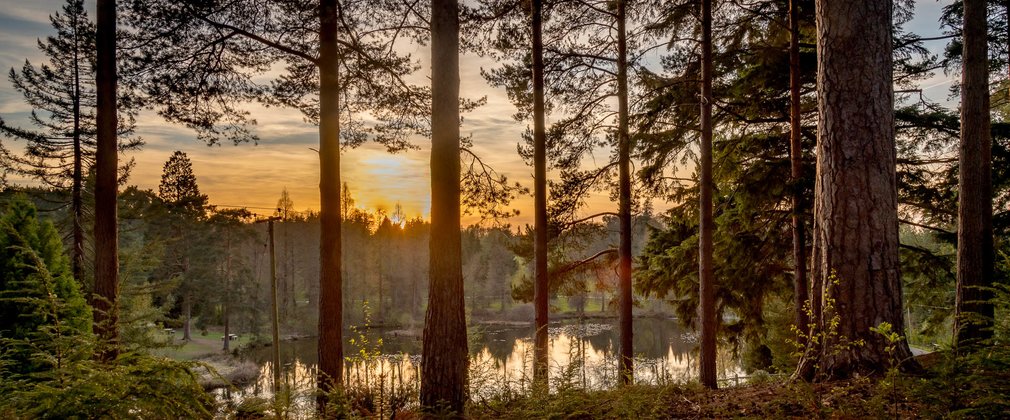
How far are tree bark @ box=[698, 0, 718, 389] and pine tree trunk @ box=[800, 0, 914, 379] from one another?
373cm

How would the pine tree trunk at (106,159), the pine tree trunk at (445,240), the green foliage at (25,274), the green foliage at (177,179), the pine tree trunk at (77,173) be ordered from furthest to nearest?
the green foliage at (177,179) < the pine tree trunk at (77,173) < the pine tree trunk at (106,159) < the green foliage at (25,274) < the pine tree trunk at (445,240)

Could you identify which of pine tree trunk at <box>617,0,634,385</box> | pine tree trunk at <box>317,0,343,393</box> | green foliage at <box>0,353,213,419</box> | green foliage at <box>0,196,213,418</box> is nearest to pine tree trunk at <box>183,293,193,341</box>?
pine tree trunk at <box>317,0,343,393</box>

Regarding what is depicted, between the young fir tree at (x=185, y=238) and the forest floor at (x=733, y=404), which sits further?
the young fir tree at (x=185, y=238)

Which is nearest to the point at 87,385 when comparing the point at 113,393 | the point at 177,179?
the point at 113,393

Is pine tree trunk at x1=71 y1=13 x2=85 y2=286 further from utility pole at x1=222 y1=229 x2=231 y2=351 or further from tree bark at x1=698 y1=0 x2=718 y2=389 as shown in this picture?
utility pole at x1=222 y1=229 x2=231 y2=351

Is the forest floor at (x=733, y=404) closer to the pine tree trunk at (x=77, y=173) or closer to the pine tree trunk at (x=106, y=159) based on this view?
the pine tree trunk at (x=106, y=159)

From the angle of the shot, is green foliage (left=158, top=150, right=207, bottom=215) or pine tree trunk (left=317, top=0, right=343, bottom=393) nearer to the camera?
pine tree trunk (left=317, top=0, right=343, bottom=393)

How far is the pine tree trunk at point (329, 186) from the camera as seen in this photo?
698cm

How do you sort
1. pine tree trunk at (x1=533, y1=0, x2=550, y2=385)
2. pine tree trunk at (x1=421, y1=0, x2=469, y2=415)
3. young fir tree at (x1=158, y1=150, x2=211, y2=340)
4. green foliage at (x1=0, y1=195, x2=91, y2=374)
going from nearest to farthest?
pine tree trunk at (x1=421, y1=0, x2=469, y2=415), green foliage at (x1=0, y1=195, x2=91, y2=374), pine tree trunk at (x1=533, y1=0, x2=550, y2=385), young fir tree at (x1=158, y1=150, x2=211, y2=340)

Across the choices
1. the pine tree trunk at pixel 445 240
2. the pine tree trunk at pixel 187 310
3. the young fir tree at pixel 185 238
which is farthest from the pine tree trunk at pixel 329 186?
the pine tree trunk at pixel 187 310

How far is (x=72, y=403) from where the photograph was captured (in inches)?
68.2

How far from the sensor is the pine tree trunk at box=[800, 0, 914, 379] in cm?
377

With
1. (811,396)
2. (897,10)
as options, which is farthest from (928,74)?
(811,396)

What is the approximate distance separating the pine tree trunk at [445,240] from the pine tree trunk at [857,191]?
3.10 m
